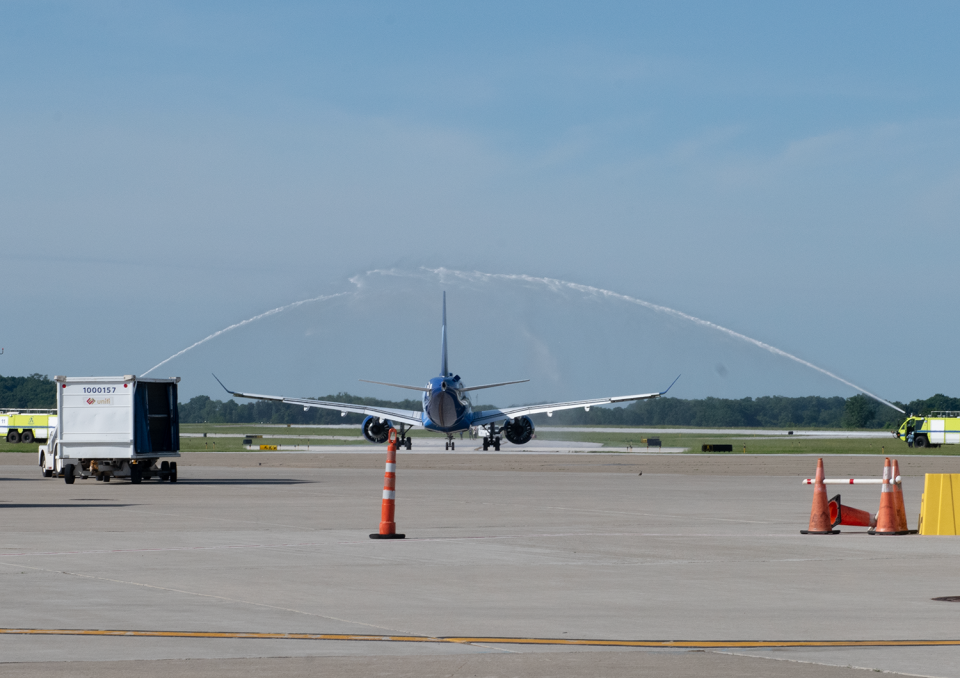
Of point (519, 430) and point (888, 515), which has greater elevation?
point (519, 430)

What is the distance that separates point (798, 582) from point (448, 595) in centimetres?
442

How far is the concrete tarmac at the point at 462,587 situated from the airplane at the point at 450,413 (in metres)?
46.9

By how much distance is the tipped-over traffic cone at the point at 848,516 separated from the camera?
23.6 m

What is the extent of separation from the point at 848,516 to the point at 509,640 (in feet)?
46.1

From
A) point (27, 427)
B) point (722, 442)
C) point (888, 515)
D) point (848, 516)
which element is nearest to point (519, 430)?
point (722, 442)

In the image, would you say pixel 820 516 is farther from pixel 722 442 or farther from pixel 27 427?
pixel 27 427

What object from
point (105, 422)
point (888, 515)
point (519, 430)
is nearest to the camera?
Result: point (888, 515)

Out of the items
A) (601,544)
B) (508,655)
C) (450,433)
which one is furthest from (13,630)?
(450,433)

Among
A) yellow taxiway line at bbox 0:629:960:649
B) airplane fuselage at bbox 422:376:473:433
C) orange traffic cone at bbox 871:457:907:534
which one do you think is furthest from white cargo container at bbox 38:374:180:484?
airplane fuselage at bbox 422:376:473:433

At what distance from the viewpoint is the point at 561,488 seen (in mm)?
40938

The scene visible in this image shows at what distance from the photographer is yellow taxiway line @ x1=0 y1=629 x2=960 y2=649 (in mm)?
11297

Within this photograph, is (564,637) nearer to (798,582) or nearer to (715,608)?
(715,608)

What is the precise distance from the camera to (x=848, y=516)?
23906 millimetres

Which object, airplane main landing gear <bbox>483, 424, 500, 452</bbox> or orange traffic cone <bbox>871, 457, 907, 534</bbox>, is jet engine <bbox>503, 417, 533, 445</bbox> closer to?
airplane main landing gear <bbox>483, 424, 500, 452</bbox>
